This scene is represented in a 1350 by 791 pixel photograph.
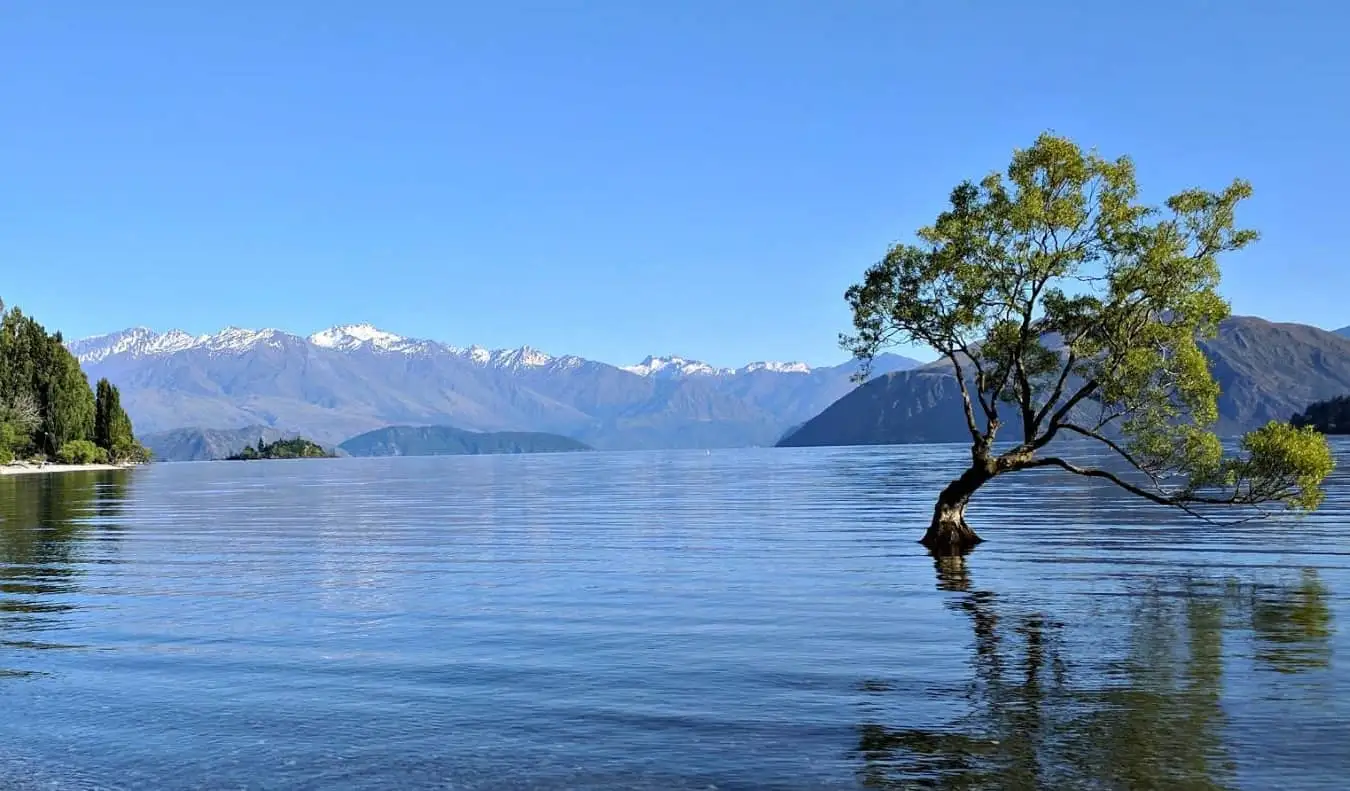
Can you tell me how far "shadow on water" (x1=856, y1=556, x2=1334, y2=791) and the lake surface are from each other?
3.5 inches

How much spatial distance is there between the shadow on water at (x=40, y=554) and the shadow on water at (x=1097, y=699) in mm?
21285

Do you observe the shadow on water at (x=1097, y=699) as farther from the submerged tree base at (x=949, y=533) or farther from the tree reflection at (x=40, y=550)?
→ the tree reflection at (x=40, y=550)

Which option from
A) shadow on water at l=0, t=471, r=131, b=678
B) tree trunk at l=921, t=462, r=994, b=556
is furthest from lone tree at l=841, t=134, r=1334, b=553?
shadow on water at l=0, t=471, r=131, b=678

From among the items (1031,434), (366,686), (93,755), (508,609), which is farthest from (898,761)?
(1031,434)

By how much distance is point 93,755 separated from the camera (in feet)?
62.1

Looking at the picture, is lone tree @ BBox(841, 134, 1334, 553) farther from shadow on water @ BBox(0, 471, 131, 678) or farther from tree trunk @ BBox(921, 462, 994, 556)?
shadow on water @ BBox(0, 471, 131, 678)

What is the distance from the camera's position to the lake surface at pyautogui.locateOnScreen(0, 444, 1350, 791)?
17.9 m

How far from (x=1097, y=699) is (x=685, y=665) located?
9108 mm

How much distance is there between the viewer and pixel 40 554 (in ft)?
176

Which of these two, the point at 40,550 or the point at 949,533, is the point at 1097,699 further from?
the point at 40,550

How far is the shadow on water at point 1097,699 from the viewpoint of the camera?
17094mm

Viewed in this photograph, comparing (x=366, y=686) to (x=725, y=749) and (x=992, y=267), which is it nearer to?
(x=725, y=749)

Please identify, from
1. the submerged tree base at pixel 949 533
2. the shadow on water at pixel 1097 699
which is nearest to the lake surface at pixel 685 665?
the shadow on water at pixel 1097 699

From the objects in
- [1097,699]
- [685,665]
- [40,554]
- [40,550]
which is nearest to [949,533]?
[685,665]
